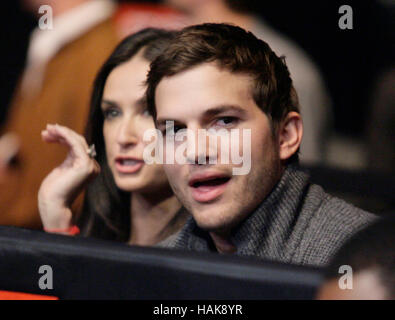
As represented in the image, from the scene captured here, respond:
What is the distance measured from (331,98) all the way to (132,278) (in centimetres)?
125

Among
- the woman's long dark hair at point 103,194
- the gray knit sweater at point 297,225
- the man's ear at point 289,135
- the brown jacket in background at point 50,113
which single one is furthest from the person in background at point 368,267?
the brown jacket in background at point 50,113

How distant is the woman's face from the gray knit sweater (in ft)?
0.84

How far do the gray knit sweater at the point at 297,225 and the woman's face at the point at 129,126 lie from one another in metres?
0.26

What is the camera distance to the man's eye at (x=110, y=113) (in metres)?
1.16

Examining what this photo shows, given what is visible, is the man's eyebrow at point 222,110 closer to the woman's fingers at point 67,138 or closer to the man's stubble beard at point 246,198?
the man's stubble beard at point 246,198

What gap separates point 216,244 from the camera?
0.98 metres

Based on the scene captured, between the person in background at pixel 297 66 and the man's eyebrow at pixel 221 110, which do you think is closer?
the man's eyebrow at pixel 221 110

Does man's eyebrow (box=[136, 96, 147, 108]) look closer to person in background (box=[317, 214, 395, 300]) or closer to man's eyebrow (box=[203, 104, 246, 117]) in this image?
man's eyebrow (box=[203, 104, 246, 117])

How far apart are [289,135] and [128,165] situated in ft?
0.98

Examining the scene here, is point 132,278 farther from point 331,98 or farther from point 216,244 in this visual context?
point 331,98

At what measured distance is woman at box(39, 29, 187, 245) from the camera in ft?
3.71

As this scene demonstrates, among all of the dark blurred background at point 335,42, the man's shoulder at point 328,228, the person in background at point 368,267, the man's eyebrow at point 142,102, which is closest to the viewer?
the person in background at point 368,267

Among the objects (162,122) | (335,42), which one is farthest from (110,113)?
(335,42)

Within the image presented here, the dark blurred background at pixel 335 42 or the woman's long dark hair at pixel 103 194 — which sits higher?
the dark blurred background at pixel 335 42
